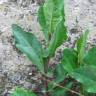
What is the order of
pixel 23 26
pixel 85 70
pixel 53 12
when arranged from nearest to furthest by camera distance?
pixel 85 70, pixel 53 12, pixel 23 26

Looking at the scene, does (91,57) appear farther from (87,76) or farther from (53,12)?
(53,12)

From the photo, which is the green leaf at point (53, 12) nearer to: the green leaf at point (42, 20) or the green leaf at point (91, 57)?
the green leaf at point (42, 20)

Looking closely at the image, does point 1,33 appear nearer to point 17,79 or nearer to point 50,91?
point 17,79

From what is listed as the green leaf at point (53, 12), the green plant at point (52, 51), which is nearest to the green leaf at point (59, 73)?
the green plant at point (52, 51)

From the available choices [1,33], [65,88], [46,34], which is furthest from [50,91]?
[1,33]

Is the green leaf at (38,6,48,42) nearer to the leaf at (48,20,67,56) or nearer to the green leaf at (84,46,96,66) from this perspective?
the leaf at (48,20,67,56)

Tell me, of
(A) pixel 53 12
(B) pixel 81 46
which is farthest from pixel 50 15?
(B) pixel 81 46
